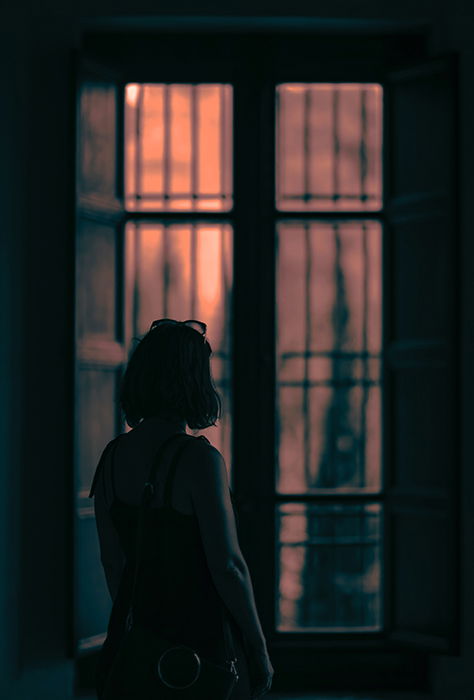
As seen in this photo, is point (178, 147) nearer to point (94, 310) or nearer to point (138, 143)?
point (138, 143)

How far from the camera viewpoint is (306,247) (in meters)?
4.12

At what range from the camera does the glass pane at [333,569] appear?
13.6 feet

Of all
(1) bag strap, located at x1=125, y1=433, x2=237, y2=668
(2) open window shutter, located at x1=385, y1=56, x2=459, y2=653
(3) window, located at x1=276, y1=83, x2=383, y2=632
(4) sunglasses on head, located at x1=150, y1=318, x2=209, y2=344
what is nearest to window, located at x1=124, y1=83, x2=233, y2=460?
(3) window, located at x1=276, y1=83, x2=383, y2=632

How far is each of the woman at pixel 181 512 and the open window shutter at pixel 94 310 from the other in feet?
5.63

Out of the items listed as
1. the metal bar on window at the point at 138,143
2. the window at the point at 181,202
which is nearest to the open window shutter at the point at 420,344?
the window at the point at 181,202

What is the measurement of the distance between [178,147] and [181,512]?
283cm

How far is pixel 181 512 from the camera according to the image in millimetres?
1695

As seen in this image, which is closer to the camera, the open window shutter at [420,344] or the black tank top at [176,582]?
the black tank top at [176,582]

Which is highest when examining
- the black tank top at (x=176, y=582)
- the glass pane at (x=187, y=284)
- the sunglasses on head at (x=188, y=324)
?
the glass pane at (x=187, y=284)

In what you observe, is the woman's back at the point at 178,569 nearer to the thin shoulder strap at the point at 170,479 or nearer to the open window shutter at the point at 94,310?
the thin shoulder strap at the point at 170,479

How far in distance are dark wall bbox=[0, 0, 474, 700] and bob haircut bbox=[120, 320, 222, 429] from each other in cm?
171

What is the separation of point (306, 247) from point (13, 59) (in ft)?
5.10

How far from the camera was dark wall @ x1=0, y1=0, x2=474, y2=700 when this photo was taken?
3.54 meters

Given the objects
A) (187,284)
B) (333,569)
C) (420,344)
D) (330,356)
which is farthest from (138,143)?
(333,569)
